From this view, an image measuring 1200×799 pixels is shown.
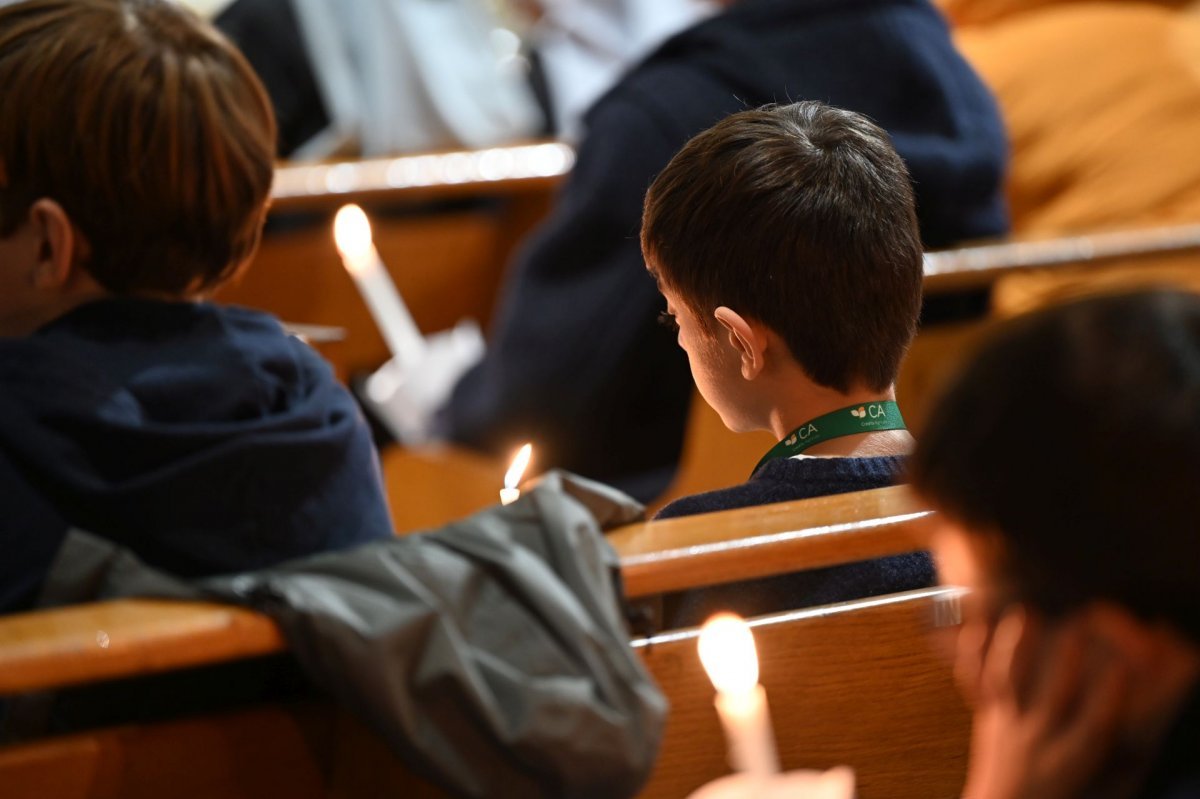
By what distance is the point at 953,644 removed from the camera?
0.98 metres

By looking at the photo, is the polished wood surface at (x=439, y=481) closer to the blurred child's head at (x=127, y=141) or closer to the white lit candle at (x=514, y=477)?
the blurred child's head at (x=127, y=141)

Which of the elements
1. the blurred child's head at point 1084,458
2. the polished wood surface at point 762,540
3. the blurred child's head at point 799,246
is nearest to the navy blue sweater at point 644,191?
the blurred child's head at point 799,246

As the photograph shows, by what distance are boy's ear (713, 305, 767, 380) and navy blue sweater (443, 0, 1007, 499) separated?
740 mm

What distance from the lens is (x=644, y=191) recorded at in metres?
2.08

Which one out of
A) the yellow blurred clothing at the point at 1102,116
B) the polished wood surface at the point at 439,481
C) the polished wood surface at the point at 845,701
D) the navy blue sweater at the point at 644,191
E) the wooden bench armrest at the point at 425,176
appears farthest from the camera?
the wooden bench armrest at the point at 425,176

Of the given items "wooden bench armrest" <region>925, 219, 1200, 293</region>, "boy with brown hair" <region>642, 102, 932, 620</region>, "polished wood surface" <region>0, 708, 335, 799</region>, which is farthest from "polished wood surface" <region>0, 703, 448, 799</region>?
"wooden bench armrest" <region>925, 219, 1200, 293</region>

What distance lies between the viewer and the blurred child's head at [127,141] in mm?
1265

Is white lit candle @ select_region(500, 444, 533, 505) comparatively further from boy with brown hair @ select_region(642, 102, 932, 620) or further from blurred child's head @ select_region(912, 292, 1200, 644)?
blurred child's head @ select_region(912, 292, 1200, 644)

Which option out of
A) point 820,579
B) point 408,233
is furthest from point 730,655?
point 408,233

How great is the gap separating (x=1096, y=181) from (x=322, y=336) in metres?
1.66

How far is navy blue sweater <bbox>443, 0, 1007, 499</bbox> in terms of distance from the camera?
2.16 meters

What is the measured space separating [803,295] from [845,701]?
318mm

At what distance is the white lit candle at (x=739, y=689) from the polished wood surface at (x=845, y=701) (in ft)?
0.06

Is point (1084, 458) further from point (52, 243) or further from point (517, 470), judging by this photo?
point (52, 243)
